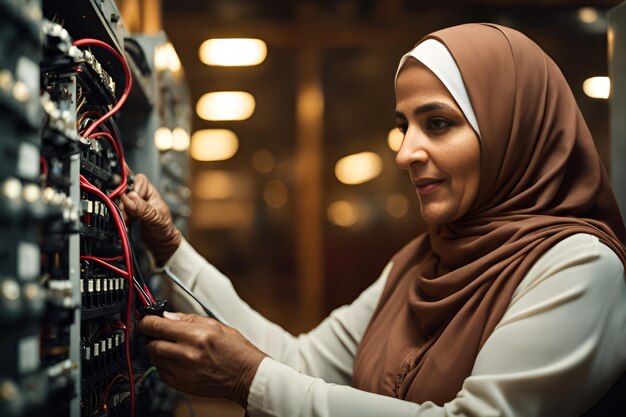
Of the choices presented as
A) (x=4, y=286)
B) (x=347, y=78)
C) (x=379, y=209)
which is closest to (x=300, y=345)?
(x=4, y=286)

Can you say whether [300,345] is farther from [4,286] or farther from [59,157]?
[4,286]

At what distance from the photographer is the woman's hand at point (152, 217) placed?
4.06 ft

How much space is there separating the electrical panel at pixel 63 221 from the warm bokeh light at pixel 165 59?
169 millimetres

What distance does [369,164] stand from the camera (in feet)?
14.1

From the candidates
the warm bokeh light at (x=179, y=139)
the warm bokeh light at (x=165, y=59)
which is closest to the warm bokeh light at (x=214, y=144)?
the warm bokeh light at (x=179, y=139)

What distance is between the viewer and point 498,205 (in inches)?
48.1

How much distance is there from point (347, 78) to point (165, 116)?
9.25 ft

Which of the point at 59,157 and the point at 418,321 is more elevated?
the point at 59,157

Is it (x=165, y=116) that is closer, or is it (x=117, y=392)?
(x=117, y=392)

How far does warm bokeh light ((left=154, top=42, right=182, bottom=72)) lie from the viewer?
154 cm

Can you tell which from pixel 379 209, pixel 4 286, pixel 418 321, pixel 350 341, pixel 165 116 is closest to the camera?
pixel 4 286

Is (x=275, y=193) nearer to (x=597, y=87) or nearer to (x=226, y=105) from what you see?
(x=226, y=105)

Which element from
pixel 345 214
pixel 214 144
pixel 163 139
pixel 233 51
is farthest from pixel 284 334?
pixel 233 51

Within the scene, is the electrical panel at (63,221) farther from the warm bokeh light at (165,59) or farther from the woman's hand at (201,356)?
the warm bokeh light at (165,59)
